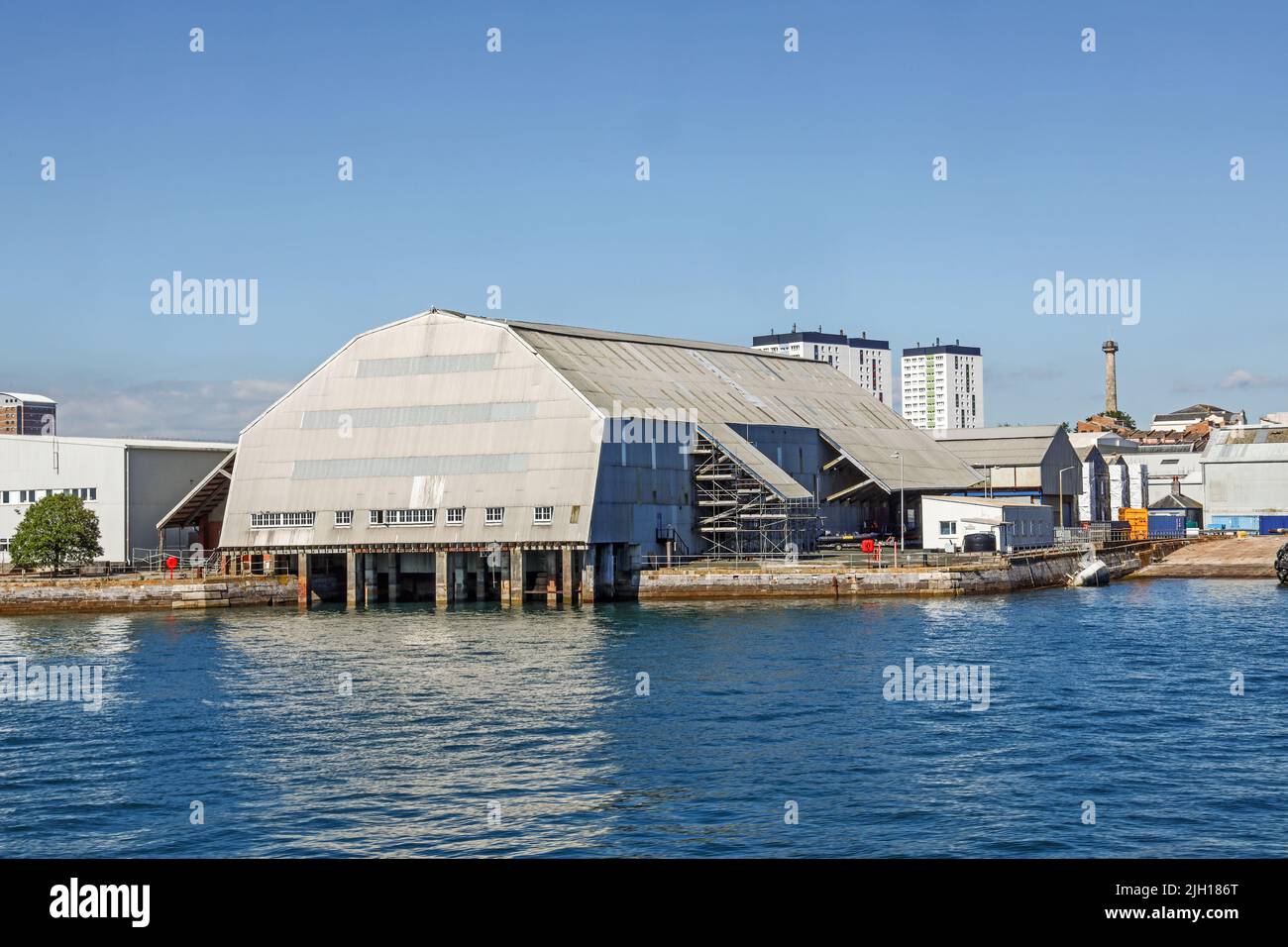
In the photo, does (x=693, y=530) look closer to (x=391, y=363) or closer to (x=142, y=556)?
(x=391, y=363)

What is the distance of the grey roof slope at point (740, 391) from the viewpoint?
302 ft

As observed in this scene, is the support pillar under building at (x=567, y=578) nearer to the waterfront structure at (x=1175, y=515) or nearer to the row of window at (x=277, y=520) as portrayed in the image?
the row of window at (x=277, y=520)

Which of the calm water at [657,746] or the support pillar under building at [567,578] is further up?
the support pillar under building at [567,578]

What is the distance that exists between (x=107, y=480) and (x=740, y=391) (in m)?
46.6

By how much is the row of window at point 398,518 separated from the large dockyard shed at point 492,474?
0.33ft

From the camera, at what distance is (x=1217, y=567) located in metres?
114

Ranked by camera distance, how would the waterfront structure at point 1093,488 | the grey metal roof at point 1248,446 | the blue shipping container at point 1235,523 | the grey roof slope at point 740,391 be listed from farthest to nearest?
the grey metal roof at point 1248,446 → the blue shipping container at point 1235,523 → the waterfront structure at point 1093,488 → the grey roof slope at point 740,391

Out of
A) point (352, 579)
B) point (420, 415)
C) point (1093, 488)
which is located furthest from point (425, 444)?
point (1093, 488)

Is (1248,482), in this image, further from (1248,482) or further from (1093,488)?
(1093,488)

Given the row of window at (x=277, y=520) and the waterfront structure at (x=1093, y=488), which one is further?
the waterfront structure at (x=1093, y=488)

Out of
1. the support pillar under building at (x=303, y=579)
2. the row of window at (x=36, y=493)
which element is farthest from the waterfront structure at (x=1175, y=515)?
the row of window at (x=36, y=493)

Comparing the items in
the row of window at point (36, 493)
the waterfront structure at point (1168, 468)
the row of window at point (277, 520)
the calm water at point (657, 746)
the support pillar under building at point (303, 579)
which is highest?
the waterfront structure at point (1168, 468)
